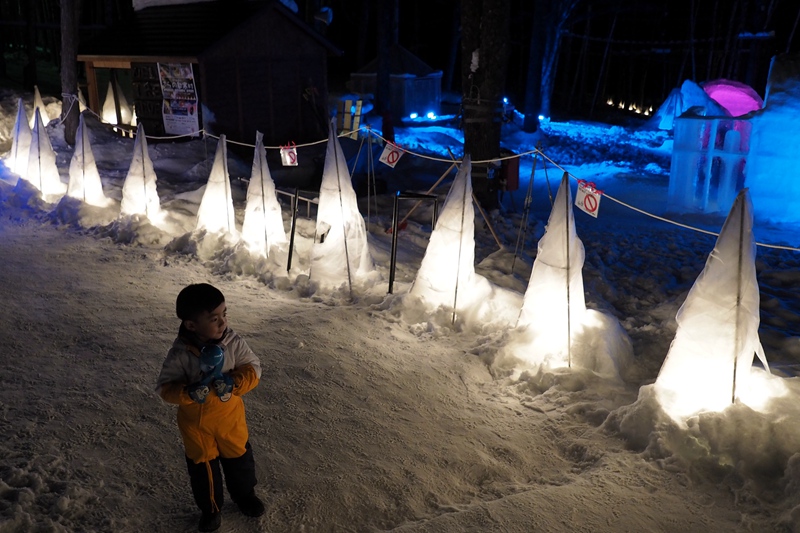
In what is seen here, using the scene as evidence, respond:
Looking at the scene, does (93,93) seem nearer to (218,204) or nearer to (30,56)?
(30,56)

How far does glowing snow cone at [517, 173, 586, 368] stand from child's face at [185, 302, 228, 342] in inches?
134

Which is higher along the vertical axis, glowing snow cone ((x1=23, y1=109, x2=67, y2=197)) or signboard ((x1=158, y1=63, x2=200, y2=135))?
signboard ((x1=158, y1=63, x2=200, y2=135))

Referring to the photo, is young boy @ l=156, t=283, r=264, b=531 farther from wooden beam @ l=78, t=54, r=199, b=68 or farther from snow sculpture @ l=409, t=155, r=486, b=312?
wooden beam @ l=78, t=54, r=199, b=68

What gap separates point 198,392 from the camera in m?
3.23

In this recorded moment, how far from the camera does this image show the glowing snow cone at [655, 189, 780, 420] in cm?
466

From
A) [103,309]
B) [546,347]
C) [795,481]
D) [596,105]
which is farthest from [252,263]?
[596,105]

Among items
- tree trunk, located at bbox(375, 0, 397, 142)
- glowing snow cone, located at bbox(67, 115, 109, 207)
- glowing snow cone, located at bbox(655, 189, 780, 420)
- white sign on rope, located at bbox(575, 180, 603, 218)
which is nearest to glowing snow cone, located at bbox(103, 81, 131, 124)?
glowing snow cone, located at bbox(67, 115, 109, 207)

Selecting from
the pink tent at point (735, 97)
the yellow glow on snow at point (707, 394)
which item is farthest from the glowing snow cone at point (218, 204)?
the pink tent at point (735, 97)

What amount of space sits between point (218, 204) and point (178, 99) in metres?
9.24

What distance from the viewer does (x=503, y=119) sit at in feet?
40.1

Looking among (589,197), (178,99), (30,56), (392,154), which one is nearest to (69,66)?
(178,99)

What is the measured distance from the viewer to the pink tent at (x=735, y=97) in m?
21.6

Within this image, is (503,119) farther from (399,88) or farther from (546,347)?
(399,88)

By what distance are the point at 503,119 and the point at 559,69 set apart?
31.2m
